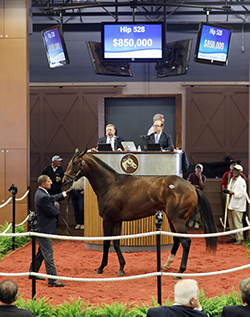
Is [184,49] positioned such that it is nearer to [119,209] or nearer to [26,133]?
[26,133]

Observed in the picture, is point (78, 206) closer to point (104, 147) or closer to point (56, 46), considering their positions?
point (104, 147)

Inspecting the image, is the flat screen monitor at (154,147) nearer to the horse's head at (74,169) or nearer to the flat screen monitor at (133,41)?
the horse's head at (74,169)

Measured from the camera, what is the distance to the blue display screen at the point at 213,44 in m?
9.14

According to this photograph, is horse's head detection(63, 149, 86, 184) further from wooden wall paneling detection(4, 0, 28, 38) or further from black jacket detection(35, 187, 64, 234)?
wooden wall paneling detection(4, 0, 28, 38)

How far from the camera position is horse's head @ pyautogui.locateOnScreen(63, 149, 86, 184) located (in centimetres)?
625

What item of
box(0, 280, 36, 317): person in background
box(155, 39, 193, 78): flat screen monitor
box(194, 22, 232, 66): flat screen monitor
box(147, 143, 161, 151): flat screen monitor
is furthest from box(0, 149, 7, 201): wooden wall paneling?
box(0, 280, 36, 317): person in background

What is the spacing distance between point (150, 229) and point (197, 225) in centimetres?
327

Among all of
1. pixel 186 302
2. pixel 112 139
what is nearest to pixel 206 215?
pixel 112 139

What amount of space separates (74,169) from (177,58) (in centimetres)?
547

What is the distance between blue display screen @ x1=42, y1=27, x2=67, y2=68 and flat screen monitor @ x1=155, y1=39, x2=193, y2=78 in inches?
99.0

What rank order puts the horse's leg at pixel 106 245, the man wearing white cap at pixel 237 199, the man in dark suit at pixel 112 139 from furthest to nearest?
the man wearing white cap at pixel 237 199 < the man in dark suit at pixel 112 139 < the horse's leg at pixel 106 245

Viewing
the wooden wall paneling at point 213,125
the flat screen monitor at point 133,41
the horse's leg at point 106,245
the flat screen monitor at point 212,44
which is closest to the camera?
the horse's leg at point 106,245

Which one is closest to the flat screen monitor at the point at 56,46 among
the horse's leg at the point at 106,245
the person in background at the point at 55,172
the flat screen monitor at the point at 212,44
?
the person in background at the point at 55,172

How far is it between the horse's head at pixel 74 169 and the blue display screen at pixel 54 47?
393 centimetres
